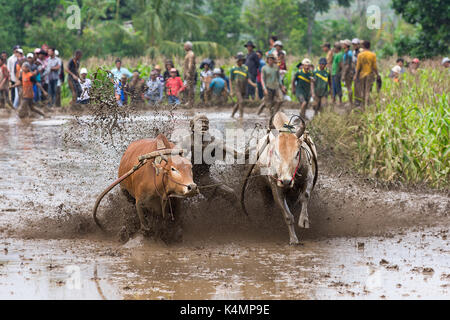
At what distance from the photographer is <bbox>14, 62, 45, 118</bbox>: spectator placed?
68.6ft

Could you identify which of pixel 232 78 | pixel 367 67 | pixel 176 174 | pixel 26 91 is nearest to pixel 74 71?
pixel 26 91

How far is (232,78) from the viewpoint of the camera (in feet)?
74.9

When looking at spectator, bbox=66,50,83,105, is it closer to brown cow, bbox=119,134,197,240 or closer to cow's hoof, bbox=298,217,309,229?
brown cow, bbox=119,134,197,240

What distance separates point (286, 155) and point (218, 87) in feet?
54.8

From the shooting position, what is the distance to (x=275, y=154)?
888cm

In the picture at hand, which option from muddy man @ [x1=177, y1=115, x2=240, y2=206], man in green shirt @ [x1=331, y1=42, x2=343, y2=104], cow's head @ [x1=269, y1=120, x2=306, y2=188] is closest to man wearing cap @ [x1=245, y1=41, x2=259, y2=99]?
man in green shirt @ [x1=331, y1=42, x2=343, y2=104]

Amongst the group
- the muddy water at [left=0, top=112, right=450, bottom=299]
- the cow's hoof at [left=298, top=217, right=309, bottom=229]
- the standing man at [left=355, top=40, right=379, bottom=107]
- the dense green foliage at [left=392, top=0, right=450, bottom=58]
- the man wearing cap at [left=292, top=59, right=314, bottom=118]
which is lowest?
the muddy water at [left=0, top=112, right=450, bottom=299]

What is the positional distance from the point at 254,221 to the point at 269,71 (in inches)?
401

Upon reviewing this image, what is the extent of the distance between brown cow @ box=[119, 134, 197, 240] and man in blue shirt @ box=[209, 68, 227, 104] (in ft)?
51.8

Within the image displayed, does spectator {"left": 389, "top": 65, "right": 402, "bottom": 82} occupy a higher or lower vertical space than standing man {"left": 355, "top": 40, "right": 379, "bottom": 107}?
lower

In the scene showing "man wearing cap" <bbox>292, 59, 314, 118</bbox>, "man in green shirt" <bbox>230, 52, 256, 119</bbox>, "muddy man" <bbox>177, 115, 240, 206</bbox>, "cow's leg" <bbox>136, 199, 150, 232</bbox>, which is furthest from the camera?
"man in green shirt" <bbox>230, 52, 256, 119</bbox>

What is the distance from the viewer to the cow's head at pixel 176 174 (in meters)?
8.11

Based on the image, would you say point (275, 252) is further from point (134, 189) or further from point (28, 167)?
point (28, 167)
